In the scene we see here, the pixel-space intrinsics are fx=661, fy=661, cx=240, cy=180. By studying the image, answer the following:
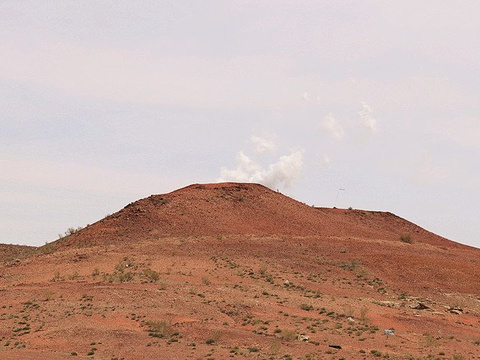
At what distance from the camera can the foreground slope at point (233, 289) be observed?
2239cm

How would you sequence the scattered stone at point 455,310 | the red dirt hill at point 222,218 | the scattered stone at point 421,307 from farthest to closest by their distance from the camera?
1. the red dirt hill at point 222,218
2. the scattered stone at point 421,307
3. the scattered stone at point 455,310

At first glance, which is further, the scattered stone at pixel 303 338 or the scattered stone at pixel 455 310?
the scattered stone at pixel 455 310

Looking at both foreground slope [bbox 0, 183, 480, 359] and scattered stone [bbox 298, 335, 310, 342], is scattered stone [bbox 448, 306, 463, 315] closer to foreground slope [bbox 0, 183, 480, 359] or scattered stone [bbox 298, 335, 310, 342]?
foreground slope [bbox 0, 183, 480, 359]

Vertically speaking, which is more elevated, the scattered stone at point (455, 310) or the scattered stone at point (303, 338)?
the scattered stone at point (455, 310)

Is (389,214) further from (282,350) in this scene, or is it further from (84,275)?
(282,350)

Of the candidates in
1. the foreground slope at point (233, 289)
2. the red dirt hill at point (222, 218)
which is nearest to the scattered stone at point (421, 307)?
the foreground slope at point (233, 289)

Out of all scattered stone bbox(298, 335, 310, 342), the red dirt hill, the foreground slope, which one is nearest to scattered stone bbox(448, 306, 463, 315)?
the foreground slope

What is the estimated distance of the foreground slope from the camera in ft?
73.5

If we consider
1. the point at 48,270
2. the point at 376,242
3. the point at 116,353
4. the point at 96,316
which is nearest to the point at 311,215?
the point at 376,242

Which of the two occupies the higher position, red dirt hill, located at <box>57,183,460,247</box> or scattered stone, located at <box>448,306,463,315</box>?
red dirt hill, located at <box>57,183,460,247</box>

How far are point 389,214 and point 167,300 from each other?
4821 cm

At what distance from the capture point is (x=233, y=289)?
3203 centimetres

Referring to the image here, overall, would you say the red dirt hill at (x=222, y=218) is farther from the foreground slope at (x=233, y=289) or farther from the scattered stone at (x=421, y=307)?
the scattered stone at (x=421, y=307)

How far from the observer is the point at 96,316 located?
25156mm
